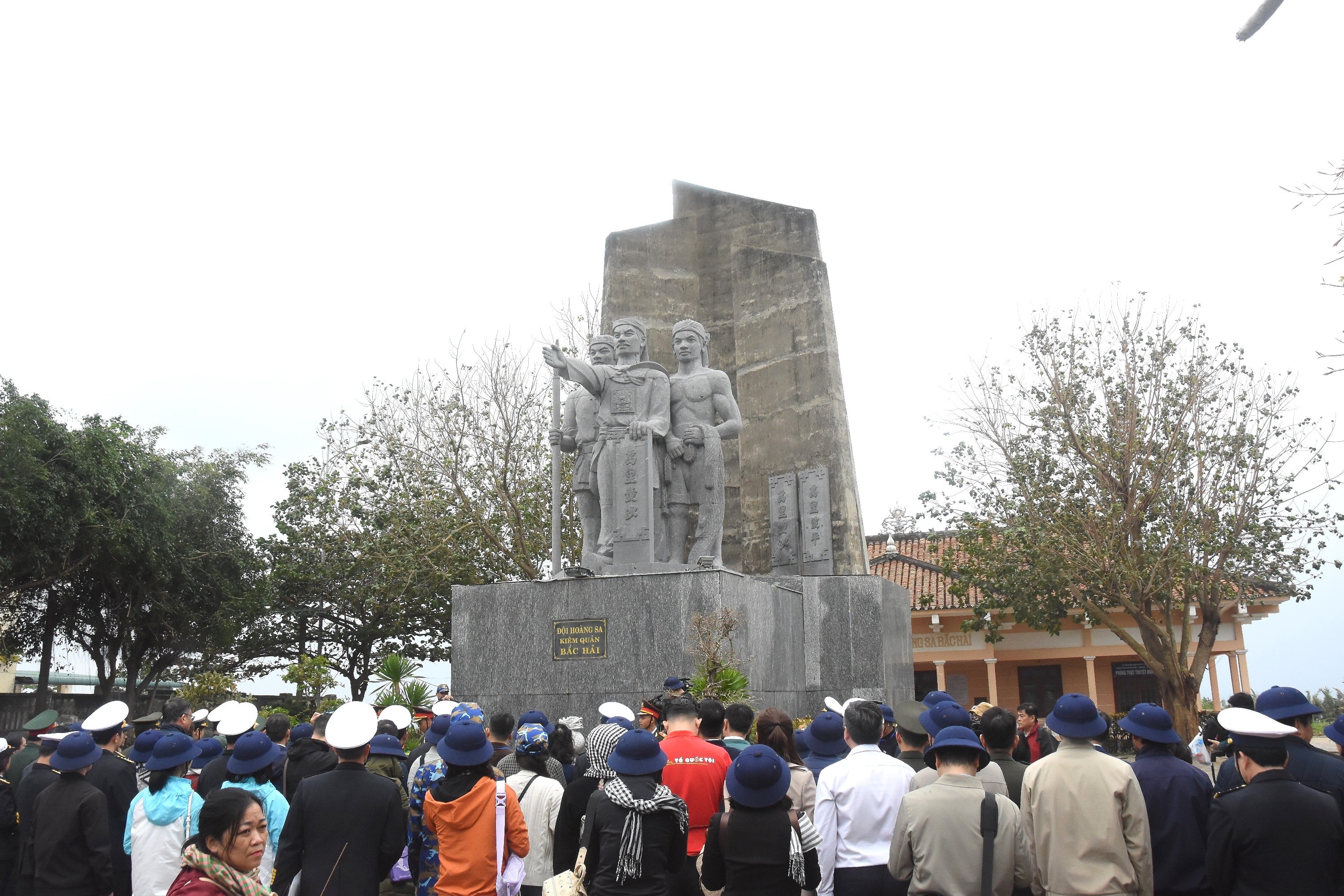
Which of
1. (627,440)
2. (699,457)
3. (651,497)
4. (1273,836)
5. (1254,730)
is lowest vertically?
(1273,836)

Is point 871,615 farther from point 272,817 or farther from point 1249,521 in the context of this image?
point 1249,521

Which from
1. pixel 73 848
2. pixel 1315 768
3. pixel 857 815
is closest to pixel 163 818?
pixel 73 848

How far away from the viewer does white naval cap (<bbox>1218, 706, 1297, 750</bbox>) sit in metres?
4.33

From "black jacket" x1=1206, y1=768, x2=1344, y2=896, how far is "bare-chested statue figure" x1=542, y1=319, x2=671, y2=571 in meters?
7.39

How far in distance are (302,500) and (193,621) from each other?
4001 millimetres

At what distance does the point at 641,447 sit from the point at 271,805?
6627 mm

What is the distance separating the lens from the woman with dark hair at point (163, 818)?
205 inches

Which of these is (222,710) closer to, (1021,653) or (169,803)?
(169,803)

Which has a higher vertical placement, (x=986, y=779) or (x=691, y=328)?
(x=691, y=328)

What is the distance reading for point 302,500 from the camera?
29.1 metres

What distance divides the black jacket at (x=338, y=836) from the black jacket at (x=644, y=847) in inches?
37.1

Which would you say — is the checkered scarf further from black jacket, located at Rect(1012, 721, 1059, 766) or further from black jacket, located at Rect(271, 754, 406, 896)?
black jacket, located at Rect(1012, 721, 1059, 766)

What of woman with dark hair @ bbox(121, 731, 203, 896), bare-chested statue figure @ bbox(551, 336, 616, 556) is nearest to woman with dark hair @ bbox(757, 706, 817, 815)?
woman with dark hair @ bbox(121, 731, 203, 896)

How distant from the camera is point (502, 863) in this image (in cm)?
497
